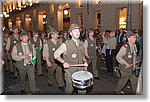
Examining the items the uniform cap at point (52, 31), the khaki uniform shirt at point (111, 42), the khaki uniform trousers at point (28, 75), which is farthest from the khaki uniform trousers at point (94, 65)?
the khaki uniform trousers at point (28, 75)

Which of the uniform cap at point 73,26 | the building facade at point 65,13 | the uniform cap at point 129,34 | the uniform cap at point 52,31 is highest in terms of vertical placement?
the building facade at point 65,13

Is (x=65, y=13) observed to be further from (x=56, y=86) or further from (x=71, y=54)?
(x=56, y=86)

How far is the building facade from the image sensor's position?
2205 mm

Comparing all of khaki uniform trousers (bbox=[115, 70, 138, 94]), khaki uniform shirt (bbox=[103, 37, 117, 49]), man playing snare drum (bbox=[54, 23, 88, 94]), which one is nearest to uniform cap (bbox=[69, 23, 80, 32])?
man playing snare drum (bbox=[54, 23, 88, 94])

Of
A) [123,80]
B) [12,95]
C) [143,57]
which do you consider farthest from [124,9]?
[12,95]

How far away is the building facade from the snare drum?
400 mm

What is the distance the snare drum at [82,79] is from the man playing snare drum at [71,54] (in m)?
0.04

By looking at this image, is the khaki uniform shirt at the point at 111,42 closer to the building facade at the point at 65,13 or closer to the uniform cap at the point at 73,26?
the building facade at the point at 65,13

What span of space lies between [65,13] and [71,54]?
13.8 inches

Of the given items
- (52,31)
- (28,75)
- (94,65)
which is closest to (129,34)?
(94,65)

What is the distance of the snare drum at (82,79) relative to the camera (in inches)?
84.9

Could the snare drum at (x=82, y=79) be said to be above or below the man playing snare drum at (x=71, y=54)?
below

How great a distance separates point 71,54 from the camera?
7.32 feet

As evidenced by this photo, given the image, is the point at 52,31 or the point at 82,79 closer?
the point at 82,79
